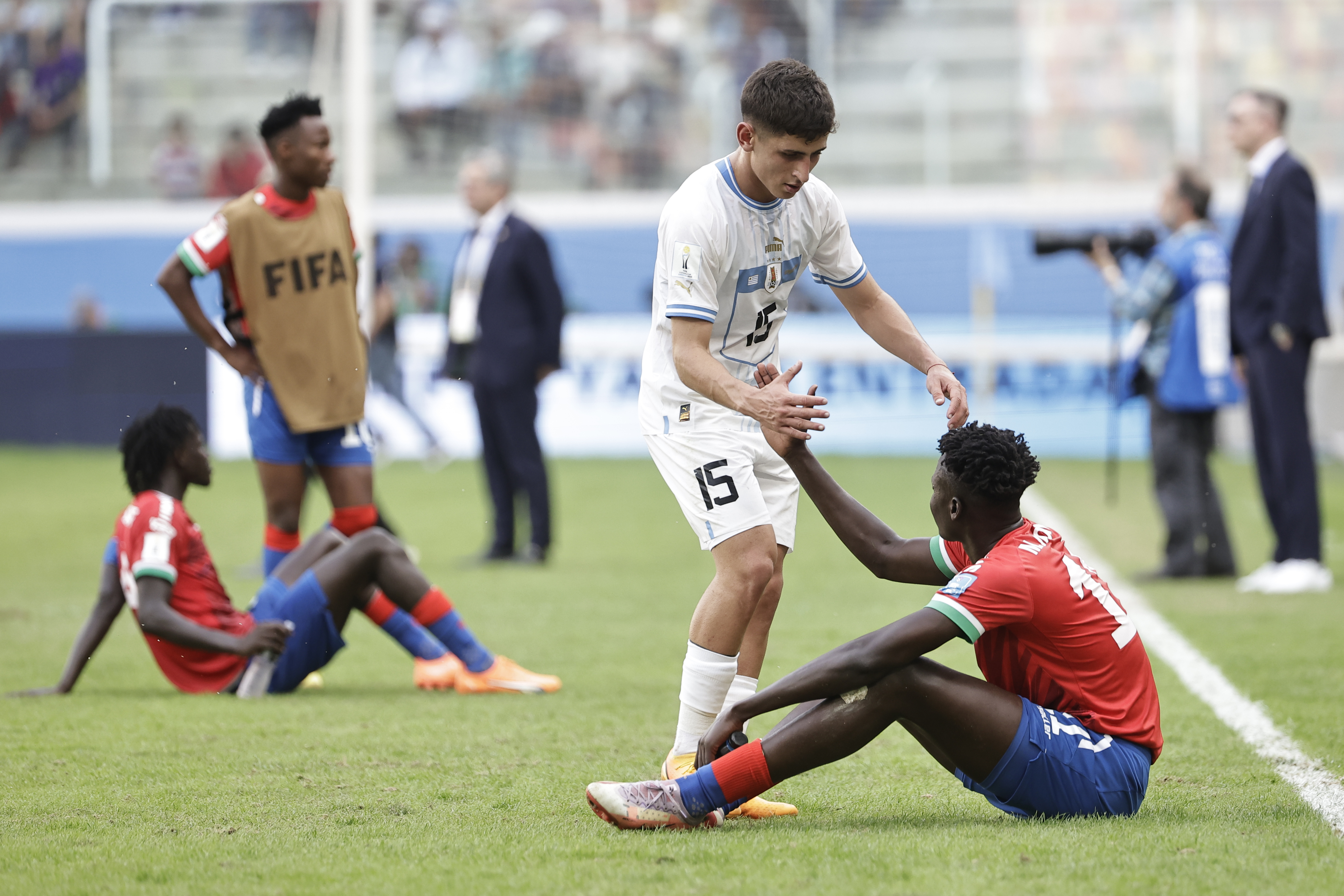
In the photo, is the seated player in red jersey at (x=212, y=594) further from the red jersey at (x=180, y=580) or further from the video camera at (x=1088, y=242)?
the video camera at (x=1088, y=242)

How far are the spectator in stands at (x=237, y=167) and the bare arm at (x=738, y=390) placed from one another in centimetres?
1584

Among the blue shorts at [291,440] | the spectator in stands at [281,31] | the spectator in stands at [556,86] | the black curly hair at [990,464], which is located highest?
the spectator in stands at [281,31]

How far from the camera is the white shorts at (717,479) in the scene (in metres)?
3.96

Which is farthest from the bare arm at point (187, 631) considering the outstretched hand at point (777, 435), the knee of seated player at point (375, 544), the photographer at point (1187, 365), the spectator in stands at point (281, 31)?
the spectator in stands at point (281, 31)

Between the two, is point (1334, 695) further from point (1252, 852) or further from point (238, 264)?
point (238, 264)

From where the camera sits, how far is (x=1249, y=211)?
8.38 m

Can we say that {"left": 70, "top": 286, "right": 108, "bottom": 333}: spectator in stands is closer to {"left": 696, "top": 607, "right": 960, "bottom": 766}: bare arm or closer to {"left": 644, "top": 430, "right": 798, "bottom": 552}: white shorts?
{"left": 644, "top": 430, "right": 798, "bottom": 552}: white shorts

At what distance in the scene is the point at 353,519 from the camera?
6121 mm

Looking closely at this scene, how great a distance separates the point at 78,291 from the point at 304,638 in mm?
14576

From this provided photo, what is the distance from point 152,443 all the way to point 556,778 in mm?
2138

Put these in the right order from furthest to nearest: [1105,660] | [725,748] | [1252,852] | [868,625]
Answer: [868,625] → [725,748] → [1105,660] → [1252,852]

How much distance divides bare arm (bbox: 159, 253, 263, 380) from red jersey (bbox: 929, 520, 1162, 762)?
3.41 m

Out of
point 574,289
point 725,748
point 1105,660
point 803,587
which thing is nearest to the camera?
point 1105,660

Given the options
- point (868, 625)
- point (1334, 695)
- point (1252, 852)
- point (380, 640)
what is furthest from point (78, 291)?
point (1252, 852)
